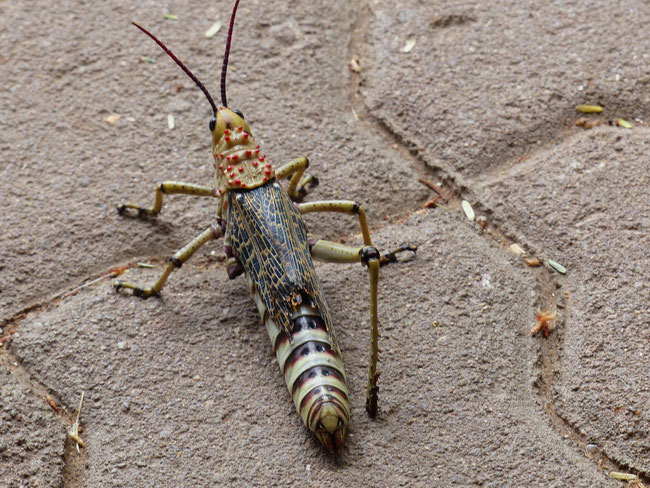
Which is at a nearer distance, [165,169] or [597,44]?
[165,169]

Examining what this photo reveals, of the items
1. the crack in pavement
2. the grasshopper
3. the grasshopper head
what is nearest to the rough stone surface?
the crack in pavement

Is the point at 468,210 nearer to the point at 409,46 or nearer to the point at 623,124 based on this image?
the point at 623,124

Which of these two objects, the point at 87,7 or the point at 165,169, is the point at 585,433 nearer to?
the point at 165,169

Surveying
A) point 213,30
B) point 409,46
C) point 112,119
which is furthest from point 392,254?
point 213,30

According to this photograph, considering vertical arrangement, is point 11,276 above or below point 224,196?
below

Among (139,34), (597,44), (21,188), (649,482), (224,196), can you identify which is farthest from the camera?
(139,34)

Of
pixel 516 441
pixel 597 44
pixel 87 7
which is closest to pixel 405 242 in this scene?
pixel 516 441

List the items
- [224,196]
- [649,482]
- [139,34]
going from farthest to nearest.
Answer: [139,34], [224,196], [649,482]

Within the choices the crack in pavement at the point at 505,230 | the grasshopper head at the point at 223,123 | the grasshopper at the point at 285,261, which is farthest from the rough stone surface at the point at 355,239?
the grasshopper head at the point at 223,123
